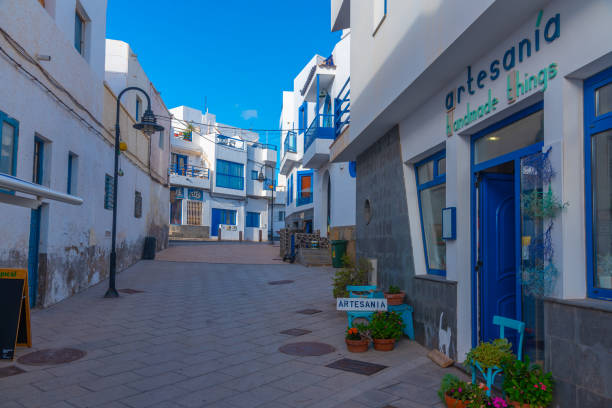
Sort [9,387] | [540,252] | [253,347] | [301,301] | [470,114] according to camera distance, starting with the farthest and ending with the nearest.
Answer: [301,301] < [253,347] < [470,114] < [9,387] < [540,252]

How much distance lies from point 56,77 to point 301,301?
6.69 metres

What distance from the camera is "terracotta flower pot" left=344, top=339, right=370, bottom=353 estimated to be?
6278 millimetres

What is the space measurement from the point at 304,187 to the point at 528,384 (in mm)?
22758

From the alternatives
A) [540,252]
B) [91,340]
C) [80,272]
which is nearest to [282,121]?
[80,272]

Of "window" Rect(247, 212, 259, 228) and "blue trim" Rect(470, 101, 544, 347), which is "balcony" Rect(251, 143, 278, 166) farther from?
"blue trim" Rect(470, 101, 544, 347)

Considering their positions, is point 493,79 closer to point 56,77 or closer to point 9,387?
point 9,387

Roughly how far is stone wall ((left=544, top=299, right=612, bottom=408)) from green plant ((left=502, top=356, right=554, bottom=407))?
8 centimetres

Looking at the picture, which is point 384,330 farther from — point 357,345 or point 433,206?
point 433,206

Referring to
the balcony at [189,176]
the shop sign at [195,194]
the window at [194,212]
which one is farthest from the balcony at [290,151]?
the window at [194,212]

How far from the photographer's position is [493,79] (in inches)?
193

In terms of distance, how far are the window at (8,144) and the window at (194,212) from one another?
110 feet

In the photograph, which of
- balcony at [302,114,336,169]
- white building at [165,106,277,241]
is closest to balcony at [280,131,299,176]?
balcony at [302,114,336,169]

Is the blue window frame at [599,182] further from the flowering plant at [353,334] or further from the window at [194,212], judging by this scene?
the window at [194,212]

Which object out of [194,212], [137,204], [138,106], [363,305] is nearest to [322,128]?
[138,106]
